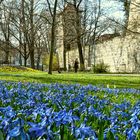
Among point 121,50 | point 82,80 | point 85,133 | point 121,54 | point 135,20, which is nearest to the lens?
point 85,133

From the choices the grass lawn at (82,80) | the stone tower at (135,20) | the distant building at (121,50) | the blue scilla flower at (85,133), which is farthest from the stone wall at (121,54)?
the blue scilla flower at (85,133)

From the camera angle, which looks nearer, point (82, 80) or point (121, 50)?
point (82, 80)

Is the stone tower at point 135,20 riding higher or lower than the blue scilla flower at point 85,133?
higher

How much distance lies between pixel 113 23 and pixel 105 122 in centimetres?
2635

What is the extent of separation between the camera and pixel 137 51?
36344 mm

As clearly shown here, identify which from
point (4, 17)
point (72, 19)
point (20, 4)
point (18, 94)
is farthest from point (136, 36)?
point (18, 94)

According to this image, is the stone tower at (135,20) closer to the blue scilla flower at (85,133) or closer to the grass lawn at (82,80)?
the grass lawn at (82,80)

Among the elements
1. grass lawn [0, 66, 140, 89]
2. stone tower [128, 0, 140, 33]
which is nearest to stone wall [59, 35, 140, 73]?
stone tower [128, 0, 140, 33]

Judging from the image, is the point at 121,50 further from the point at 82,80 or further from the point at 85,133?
the point at 85,133

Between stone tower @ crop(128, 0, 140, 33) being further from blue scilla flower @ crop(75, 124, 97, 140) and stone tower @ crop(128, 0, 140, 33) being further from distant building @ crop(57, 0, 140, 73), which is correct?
blue scilla flower @ crop(75, 124, 97, 140)

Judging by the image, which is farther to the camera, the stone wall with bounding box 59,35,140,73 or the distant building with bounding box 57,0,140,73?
the stone wall with bounding box 59,35,140,73

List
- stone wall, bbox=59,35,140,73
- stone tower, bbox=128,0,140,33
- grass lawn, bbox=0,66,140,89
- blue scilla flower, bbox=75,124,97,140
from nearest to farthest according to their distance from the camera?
blue scilla flower, bbox=75,124,97,140 → grass lawn, bbox=0,66,140,89 → stone tower, bbox=128,0,140,33 → stone wall, bbox=59,35,140,73

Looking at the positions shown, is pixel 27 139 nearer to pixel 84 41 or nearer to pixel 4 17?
pixel 4 17

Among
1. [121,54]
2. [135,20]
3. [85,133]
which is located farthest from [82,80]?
[121,54]
